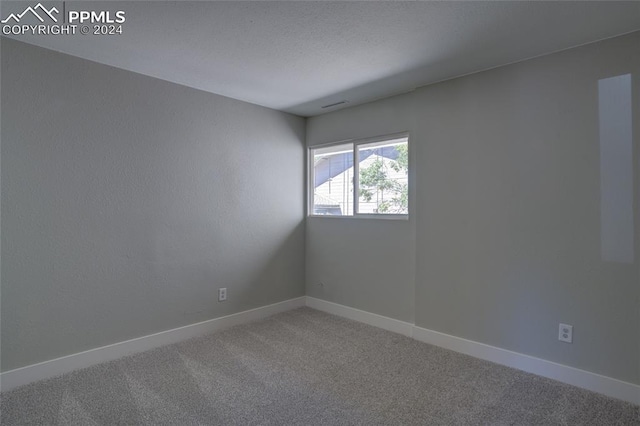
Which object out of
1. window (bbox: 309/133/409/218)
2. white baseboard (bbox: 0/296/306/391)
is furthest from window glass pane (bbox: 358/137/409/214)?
white baseboard (bbox: 0/296/306/391)

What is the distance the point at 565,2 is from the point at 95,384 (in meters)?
3.65

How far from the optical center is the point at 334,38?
2162 millimetres

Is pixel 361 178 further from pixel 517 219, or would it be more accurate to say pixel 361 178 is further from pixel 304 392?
pixel 304 392

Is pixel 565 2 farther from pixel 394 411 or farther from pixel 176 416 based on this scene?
pixel 176 416

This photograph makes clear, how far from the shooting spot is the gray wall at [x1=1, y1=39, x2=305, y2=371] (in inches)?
87.7

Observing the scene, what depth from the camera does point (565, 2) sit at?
1.77 m

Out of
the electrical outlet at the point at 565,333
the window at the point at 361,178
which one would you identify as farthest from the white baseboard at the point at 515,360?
the window at the point at 361,178

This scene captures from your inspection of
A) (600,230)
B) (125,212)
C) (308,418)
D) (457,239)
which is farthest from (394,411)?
(125,212)

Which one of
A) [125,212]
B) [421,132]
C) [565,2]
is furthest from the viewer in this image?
[421,132]

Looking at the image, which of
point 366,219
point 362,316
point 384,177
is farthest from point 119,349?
point 384,177

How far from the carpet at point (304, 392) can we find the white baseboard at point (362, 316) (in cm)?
29

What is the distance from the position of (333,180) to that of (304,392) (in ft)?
7.86

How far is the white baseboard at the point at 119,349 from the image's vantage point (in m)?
2.21

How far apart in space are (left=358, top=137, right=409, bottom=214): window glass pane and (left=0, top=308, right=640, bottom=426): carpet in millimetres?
1348
